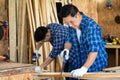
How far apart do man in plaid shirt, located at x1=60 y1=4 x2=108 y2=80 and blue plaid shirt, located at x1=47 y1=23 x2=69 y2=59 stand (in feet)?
1.97

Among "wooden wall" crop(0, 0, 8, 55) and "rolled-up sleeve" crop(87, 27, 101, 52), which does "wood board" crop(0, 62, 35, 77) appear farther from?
"wooden wall" crop(0, 0, 8, 55)

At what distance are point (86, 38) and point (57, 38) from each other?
880mm

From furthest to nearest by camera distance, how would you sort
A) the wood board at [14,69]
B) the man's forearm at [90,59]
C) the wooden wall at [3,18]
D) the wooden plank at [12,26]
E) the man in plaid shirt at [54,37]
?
the wooden plank at [12,26] < the wooden wall at [3,18] < the man in plaid shirt at [54,37] < the man's forearm at [90,59] < the wood board at [14,69]

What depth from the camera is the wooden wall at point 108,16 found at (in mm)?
5379

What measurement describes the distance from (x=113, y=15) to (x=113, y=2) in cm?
25

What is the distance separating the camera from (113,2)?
17.7 feet

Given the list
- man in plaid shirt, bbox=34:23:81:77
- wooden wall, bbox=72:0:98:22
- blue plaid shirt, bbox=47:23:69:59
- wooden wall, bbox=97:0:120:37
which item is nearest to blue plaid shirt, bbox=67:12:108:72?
man in plaid shirt, bbox=34:23:81:77

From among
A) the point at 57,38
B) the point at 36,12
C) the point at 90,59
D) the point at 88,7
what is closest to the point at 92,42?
the point at 90,59

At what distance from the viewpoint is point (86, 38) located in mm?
2701

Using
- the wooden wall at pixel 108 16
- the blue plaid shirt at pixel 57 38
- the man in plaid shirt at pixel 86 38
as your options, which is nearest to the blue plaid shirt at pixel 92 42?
the man in plaid shirt at pixel 86 38

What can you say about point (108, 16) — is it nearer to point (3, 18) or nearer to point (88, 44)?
point (3, 18)

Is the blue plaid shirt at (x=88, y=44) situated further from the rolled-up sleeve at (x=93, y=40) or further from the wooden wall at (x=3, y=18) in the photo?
the wooden wall at (x=3, y=18)

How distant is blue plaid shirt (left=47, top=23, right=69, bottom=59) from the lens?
345cm

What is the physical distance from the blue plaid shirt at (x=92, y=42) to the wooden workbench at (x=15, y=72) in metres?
0.86
